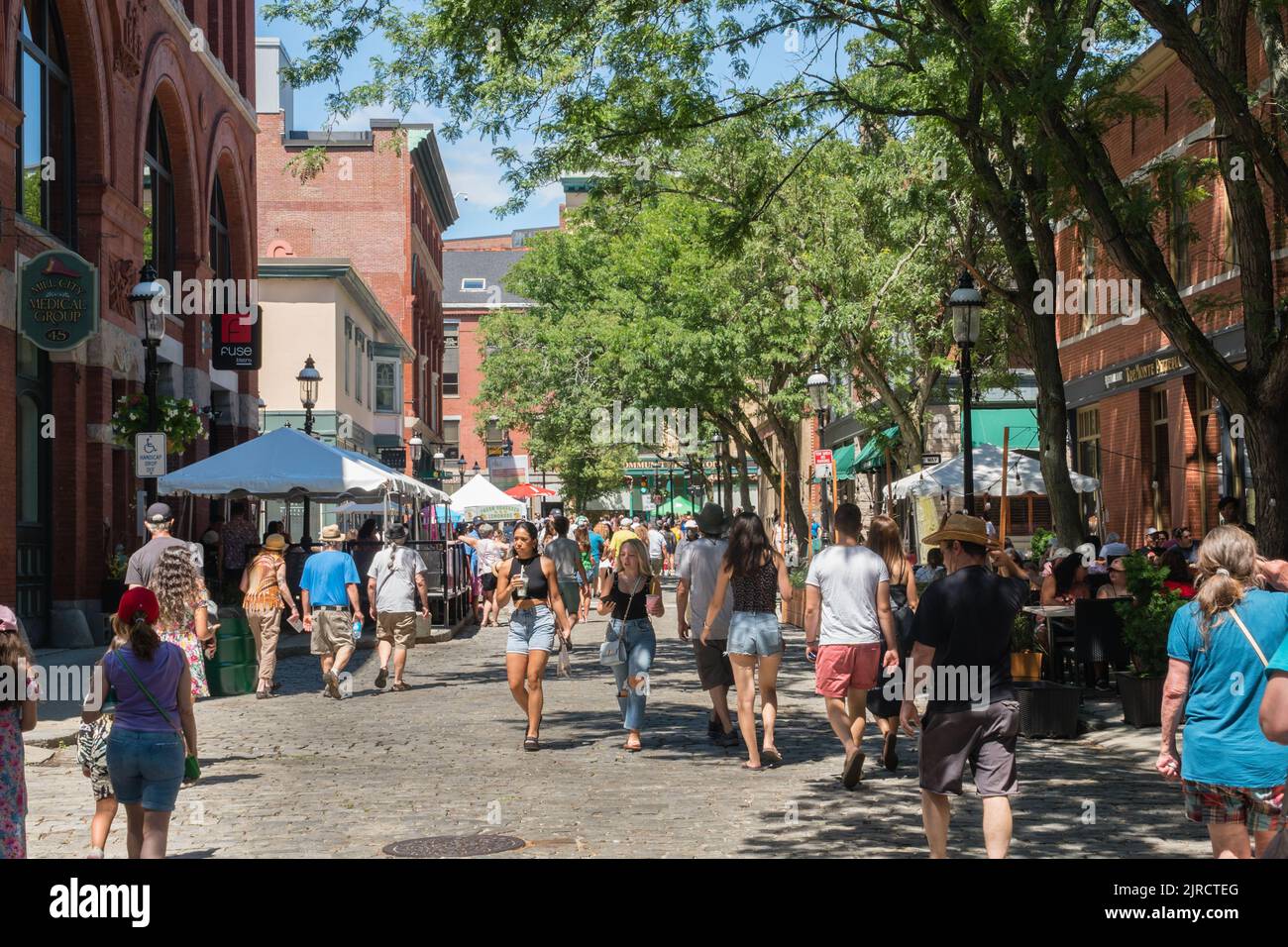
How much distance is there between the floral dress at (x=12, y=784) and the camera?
5855mm

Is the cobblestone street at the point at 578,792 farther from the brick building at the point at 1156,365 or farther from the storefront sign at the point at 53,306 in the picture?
the brick building at the point at 1156,365

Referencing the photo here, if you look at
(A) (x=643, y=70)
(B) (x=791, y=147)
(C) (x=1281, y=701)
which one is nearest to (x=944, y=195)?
(A) (x=643, y=70)

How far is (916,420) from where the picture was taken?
31266 millimetres

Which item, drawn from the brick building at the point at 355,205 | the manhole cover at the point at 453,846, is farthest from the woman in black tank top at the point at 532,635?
the brick building at the point at 355,205

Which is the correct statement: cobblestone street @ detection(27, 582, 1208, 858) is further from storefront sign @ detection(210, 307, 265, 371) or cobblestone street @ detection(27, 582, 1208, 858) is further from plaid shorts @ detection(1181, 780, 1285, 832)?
storefront sign @ detection(210, 307, 265, 371)

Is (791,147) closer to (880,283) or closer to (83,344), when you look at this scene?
(880,283)

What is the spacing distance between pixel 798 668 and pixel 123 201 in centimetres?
1300

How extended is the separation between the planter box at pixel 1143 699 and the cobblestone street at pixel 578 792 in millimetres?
152

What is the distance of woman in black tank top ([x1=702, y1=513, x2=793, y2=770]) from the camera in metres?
11.2

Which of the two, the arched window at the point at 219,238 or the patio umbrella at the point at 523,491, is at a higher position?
the arched window at the point at 219,238

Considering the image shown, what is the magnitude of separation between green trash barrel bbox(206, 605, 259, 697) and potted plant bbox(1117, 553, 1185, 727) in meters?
8.97

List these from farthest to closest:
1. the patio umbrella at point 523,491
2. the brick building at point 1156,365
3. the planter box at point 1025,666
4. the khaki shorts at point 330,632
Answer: the patio umbrella at point 523,491
the brick building at point 1156,365
the khaki shorts at point 330,632
the planter box at point 1025,666

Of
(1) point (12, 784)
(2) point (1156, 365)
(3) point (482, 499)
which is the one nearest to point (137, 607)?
(1) point (12, 784)
